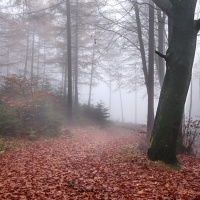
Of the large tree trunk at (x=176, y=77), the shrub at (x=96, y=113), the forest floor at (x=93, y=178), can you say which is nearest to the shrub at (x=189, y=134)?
the forest floor at (x=93, y=178)

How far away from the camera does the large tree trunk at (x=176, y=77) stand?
5.76m

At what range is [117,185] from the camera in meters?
4.70

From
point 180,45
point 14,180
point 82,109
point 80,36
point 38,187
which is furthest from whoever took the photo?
point 80,36

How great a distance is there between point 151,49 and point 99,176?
785 cm

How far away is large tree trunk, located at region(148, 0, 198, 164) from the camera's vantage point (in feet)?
18.9

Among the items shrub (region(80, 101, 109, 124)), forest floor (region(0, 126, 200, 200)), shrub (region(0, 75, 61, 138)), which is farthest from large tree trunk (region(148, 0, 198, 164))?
shrub (region(80, 101, 109, 124))

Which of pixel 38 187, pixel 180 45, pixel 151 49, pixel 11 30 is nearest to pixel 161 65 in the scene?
pixel 151 49

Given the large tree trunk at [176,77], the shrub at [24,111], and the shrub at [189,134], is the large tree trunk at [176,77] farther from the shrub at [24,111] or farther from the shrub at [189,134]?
the shrub at [24,111]

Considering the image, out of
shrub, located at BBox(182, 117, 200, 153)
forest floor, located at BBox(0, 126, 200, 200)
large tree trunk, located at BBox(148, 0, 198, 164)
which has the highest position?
large tree trunk, located at BBox(148, 0, 198, 164)

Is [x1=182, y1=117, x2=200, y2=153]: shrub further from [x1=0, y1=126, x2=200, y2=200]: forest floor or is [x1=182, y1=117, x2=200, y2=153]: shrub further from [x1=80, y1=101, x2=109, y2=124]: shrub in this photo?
[x1=80, y1=101, x2=109, y2=124]: shrub

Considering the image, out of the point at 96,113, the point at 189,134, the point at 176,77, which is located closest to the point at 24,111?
the point at 96,113

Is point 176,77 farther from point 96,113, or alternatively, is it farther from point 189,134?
point 96,113

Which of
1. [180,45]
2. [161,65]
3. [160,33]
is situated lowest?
[180,45]

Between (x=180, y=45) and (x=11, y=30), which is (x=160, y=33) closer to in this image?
(x=180, y=45)
